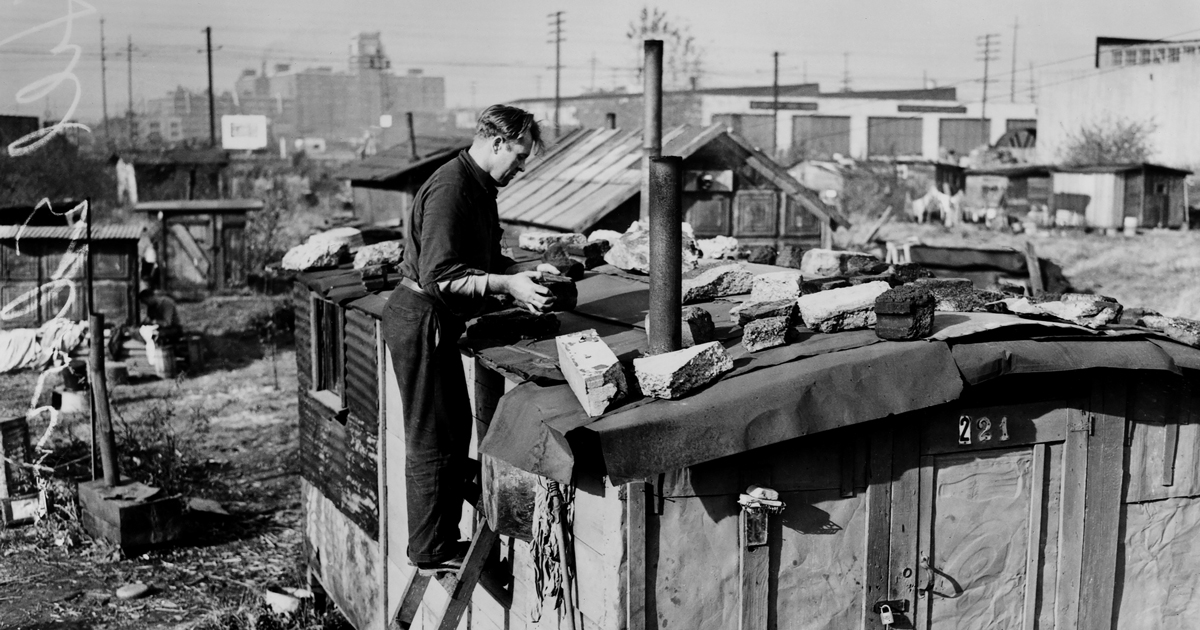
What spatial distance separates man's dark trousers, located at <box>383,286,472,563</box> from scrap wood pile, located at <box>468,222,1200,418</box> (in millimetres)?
266

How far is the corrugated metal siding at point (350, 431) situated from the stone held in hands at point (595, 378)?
3368mm

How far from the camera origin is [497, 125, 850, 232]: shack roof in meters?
16.1

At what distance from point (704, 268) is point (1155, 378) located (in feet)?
8.15

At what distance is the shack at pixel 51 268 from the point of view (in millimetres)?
19547

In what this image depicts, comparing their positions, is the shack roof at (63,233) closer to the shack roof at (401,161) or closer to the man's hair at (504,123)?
the shack roof at (401,161)

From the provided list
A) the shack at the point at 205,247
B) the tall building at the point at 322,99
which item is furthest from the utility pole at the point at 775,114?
the tall building at the point at 322,99

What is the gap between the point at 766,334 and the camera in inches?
194

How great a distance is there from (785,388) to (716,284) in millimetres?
1851

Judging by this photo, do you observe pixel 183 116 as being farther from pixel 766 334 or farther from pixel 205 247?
pixel 766 334

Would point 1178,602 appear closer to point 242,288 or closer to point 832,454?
point 832,454

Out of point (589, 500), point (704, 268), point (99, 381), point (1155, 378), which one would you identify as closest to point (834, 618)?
point (589, 500)

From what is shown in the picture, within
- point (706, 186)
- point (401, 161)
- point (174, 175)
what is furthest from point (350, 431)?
point (174, 175)

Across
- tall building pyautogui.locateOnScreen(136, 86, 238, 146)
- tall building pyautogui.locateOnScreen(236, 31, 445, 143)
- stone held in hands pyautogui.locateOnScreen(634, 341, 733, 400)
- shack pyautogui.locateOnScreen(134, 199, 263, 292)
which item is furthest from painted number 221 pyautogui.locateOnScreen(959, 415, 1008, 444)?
tall building pyautogui.locateOnScreen(236, 31, 445, 143)

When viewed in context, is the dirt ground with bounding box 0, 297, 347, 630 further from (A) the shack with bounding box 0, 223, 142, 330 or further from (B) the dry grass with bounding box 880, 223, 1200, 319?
(B) the dry grass with bounding box 880, 223, 1200, 319
